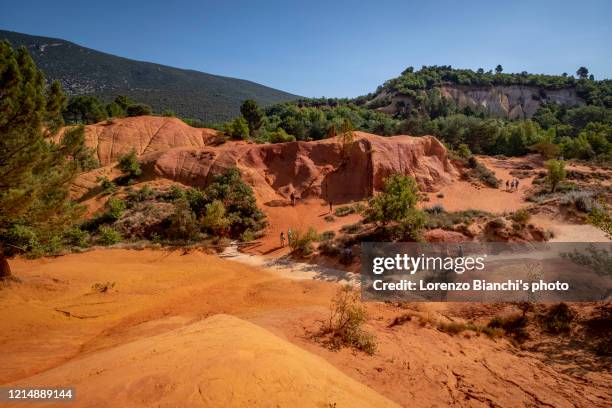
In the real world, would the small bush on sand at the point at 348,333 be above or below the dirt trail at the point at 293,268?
above

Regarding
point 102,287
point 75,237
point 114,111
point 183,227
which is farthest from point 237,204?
point 114,111

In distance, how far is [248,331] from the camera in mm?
7191

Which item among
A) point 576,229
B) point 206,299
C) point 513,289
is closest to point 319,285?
point 206,299

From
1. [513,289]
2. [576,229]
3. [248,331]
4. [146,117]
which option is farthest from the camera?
[146,117]

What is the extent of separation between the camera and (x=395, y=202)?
17.3 metres

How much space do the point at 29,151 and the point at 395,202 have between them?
1634 cm

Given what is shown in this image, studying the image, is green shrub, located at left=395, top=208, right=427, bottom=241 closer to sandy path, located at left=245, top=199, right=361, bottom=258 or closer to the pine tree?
sandy path, located at left=245, top=199, right=361, bottom=258

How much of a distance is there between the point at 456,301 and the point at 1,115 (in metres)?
17.7

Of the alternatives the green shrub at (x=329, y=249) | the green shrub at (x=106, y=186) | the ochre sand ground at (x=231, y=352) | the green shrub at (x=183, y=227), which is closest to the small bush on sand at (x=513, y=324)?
the ochre sand ground at (x=231, y=352)

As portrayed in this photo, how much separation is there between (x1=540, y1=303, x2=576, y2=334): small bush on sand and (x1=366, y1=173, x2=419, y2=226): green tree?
810 centimetres

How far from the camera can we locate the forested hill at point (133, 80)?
275 feet

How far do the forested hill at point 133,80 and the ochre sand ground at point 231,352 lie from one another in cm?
7695

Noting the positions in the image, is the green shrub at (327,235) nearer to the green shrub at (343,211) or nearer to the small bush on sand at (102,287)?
the green shrub at (343,211)

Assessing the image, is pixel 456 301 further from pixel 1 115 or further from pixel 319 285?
pixel 1 115
